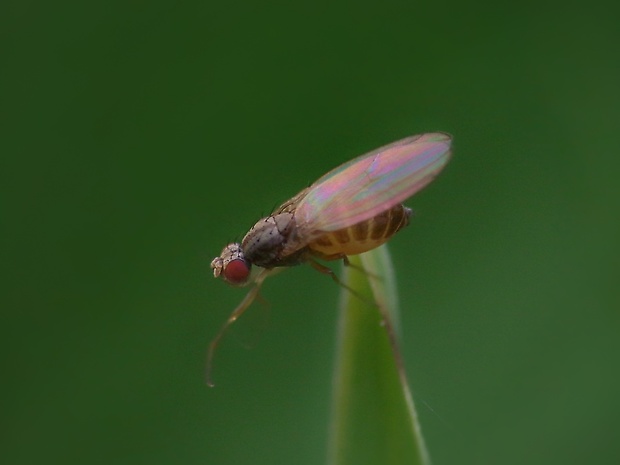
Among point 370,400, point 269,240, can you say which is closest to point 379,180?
point 269,240

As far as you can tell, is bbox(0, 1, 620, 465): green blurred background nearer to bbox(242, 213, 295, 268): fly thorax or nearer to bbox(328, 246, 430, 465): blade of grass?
bbox(242, 213, 295, 268): fly thorax

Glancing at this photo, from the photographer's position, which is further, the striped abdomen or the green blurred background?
the green blurred background

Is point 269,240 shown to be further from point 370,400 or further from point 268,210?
point 370,400

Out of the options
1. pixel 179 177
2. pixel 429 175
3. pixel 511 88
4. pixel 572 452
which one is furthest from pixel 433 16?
pixel 572 452

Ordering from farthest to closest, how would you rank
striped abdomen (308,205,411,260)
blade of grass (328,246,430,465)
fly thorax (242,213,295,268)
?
1. fly thorax (242,213,295,268)
2. striped abdomen (308,205,411,260)
3. blade of grass (328,246,430,465)

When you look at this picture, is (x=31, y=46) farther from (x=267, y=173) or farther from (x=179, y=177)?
(x=267, y=173)

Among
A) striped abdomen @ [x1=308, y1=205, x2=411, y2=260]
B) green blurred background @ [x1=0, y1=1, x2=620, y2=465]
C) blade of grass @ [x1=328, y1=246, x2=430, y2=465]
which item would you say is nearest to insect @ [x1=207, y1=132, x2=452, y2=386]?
striped abdomen @ [x1=308, y1=205, x2=411, y2=260]

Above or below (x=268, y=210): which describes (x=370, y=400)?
below
